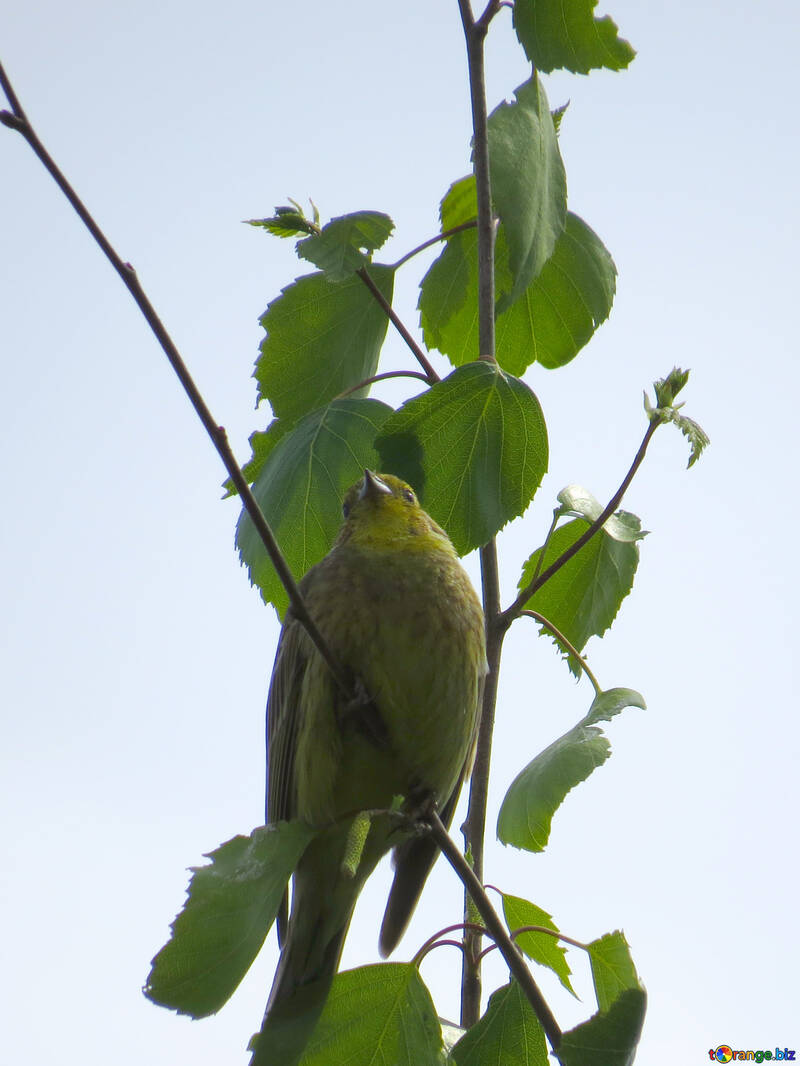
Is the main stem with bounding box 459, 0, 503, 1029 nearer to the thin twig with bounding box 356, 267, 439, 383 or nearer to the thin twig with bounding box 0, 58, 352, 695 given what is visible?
the thin twig with bounding box 356, 267, 439, 383

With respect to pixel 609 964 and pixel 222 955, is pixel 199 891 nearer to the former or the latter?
pixel 222 955

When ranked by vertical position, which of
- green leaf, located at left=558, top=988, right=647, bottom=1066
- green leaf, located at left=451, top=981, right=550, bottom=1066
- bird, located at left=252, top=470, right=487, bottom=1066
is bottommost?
green leaf, located at left=558, top=988, right=647, bottom=1066

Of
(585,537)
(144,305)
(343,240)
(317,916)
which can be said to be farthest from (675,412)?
(317,916)

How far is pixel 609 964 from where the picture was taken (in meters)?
3.08

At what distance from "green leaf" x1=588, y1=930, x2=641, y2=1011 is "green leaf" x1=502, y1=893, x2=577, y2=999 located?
0.71 ft

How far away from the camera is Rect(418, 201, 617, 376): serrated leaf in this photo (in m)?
3.82

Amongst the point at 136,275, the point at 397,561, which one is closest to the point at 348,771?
the point at 397,561

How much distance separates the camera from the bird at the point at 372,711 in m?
3.99

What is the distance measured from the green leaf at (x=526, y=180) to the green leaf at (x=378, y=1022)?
1.78 m

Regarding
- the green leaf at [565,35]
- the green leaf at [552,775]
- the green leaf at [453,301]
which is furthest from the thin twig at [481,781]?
the green leaf at [565,35]

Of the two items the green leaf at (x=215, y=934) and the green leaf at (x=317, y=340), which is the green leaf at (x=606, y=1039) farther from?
the green leaf at (x=317, y=340)

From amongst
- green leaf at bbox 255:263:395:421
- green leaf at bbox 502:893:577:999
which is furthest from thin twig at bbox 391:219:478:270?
green leaf at bbox 502:893:577:999

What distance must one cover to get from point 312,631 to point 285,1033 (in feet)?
3.77

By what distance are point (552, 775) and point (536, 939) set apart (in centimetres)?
49
